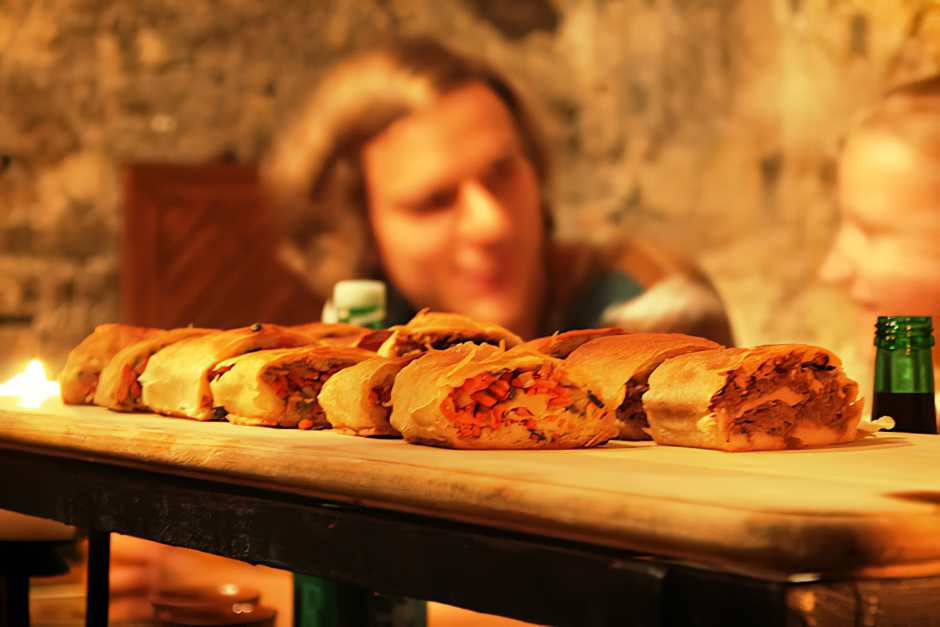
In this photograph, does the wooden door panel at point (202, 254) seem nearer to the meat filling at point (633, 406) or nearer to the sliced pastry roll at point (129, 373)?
the sliced pastry roll at point (129, 373)

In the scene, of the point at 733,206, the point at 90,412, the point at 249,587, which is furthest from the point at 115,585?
the point at 733,206

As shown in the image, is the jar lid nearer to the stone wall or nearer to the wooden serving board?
the wooden serving board

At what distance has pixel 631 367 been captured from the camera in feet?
4.67

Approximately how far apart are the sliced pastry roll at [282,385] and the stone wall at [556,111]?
3.66 meters

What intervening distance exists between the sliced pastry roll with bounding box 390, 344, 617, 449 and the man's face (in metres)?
4.76

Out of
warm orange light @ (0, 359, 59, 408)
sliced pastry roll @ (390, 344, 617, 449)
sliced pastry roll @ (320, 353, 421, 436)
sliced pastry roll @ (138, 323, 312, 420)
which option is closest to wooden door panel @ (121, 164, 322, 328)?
warm orange light @ (0, 359, 59, 408)

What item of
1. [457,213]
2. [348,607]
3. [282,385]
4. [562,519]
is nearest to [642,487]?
[562,519]

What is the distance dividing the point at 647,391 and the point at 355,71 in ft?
16.8

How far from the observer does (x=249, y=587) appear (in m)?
2.11

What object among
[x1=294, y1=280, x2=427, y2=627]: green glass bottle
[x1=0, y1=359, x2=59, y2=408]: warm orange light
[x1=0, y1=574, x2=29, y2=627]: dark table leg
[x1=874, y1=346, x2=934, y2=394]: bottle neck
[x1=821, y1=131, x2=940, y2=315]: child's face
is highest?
[x1=821, y1=131, x2=940, y2=315]: child's face

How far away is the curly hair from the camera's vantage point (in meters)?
6.23

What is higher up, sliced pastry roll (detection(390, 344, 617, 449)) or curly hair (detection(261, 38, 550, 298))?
curly hair (detection(261, 38, 550, 298))

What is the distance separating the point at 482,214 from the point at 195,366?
4.48m

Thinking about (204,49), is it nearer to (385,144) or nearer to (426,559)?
(385,144)
